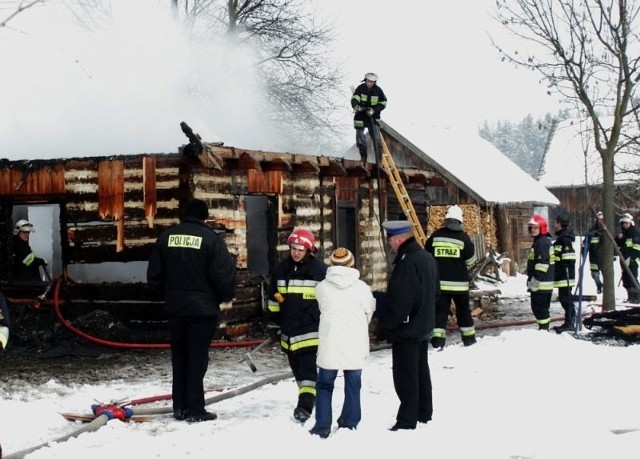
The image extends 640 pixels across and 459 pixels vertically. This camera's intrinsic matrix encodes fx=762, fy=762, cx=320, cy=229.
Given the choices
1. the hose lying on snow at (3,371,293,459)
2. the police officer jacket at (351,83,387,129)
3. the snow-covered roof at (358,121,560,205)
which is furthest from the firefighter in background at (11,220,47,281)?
the snow-covered roof at (358,121,560,205)

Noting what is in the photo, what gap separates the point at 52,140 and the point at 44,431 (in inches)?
357

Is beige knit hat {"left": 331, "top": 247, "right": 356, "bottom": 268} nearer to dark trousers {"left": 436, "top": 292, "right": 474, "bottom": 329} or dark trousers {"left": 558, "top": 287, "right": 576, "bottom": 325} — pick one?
dark trousers {"left": 436, "top": 292, "right": 474, "bottom": 329}

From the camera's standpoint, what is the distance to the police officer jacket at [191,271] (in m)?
6.57

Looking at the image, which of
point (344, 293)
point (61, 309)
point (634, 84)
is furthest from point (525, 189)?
point (344, 293)

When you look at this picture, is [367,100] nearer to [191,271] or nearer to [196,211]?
[196,211]

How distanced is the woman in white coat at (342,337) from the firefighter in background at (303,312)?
1.30 ft

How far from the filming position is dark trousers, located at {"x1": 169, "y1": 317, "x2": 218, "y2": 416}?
6488 millimetres

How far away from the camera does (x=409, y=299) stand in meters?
6.04

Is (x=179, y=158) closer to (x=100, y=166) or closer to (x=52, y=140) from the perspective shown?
(x=100, y=166)

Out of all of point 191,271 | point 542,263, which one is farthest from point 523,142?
point 191,271

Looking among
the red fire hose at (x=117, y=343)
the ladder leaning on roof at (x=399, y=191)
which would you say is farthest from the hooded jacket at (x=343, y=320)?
the ladder leaning on roof at (x=399, y=191)

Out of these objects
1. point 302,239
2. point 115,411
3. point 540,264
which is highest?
point 302,239

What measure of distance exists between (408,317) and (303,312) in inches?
37.3

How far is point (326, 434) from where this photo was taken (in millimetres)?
5824
